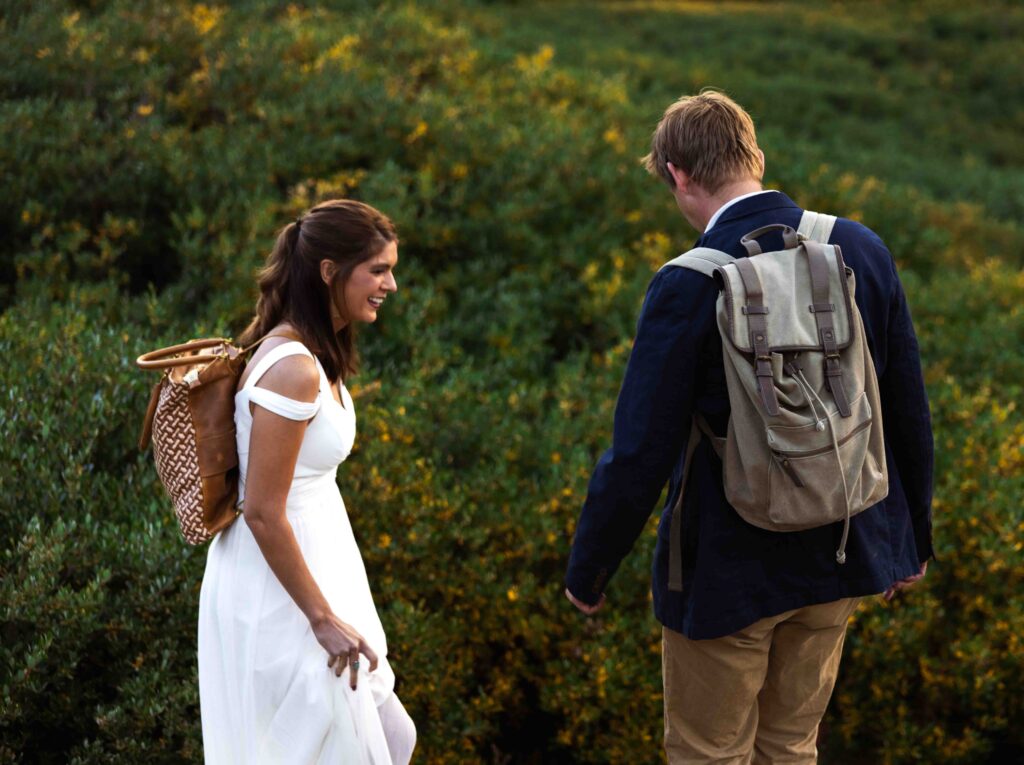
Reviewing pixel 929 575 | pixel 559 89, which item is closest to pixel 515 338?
pixel 929 575

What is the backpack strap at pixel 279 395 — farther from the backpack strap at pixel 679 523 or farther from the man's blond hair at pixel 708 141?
the man's blond hair at pixel 708 141

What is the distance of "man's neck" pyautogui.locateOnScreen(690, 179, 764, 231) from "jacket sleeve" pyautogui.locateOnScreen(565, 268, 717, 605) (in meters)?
0.26

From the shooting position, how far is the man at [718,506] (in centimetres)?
272

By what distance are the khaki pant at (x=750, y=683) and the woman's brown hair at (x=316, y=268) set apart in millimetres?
1221

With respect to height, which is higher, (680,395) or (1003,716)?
(680,395)

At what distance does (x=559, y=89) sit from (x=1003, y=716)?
20.7 feet

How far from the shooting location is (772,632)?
300cm

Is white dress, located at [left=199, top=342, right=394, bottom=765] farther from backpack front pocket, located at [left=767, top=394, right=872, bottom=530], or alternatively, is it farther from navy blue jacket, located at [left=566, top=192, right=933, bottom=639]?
backpack front pocket, located at [left=767, top=394, right=872, bottom=530]

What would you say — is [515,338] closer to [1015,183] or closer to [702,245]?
[702,245]

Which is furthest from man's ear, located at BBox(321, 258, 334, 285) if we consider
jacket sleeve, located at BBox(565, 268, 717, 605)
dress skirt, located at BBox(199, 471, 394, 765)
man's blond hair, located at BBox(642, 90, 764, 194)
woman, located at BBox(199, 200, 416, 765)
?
man's blond hair, located at BBox(642, 90, 764, 194)

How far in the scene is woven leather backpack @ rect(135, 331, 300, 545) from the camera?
2.69 m

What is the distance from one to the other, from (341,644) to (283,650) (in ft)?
0.51

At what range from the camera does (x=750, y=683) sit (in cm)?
295

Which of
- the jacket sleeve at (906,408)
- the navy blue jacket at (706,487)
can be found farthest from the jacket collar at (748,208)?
the jacket sleeve at (906,408)
